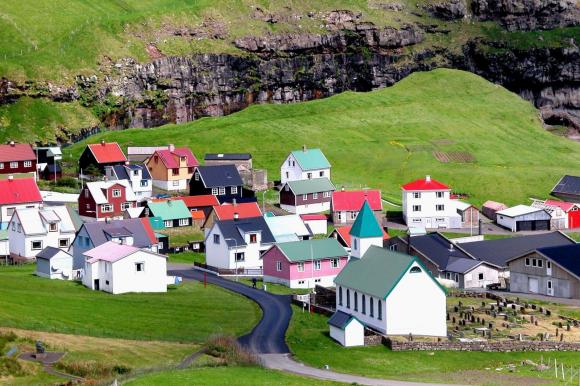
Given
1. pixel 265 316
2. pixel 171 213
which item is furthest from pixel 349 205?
pixel 265 316

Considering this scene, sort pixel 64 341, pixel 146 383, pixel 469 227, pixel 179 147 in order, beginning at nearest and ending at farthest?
1. pixel 146 383
2. pixel 64 341
3. pixel 469 227
4. pixel 179 147

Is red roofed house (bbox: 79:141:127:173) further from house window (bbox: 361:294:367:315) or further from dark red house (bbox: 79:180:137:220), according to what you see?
house window (bbox: 361:294:367:315)

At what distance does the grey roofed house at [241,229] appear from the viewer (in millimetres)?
111000

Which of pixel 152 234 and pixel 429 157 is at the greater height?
pixel 429 157

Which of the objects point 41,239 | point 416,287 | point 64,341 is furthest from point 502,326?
point 41,239

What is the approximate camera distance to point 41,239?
11050 cm

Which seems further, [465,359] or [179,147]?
[179,147]

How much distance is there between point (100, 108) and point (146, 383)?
12694 centimetres

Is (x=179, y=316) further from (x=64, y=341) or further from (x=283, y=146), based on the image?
(x=283, y=146)

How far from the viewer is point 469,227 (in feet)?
451

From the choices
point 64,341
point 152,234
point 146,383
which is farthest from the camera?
point 152,234

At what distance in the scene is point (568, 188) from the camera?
510ft

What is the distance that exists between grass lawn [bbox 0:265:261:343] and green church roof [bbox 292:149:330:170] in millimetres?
51485

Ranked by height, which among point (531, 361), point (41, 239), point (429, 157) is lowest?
point (531, 361)
